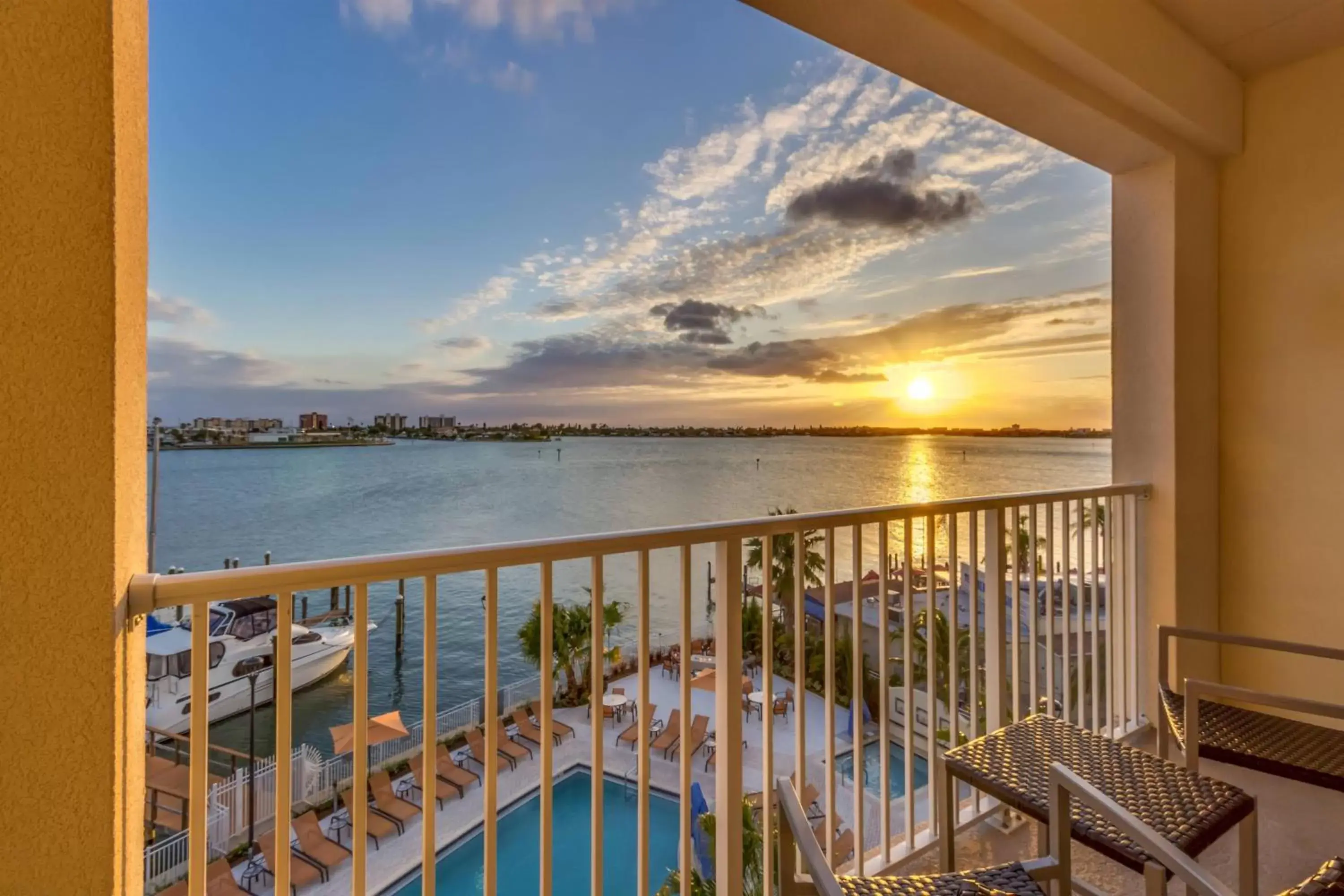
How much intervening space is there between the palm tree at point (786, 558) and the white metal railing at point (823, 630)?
0.13 ft

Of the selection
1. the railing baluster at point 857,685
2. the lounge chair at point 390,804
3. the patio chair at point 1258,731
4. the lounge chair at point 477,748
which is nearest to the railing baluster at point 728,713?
the railing baluster at point 857,685

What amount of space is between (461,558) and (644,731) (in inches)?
25.1

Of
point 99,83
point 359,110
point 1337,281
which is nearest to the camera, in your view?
point 99,83

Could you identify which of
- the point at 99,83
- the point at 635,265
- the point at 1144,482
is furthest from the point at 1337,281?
the point at 635,265

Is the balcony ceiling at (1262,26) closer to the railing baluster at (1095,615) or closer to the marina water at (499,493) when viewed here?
the marina water at (499,493)

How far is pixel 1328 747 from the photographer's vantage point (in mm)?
1600

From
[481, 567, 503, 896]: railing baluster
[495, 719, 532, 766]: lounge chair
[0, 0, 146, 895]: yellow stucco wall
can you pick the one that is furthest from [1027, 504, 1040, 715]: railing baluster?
[495, 719, 532, 766]: lounge chair

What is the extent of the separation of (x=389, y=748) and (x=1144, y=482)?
446 inches

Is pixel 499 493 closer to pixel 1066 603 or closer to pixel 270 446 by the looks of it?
pixel 270 446

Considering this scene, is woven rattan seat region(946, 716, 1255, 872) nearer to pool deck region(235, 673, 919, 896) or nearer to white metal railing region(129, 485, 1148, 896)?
white metal railing region(129, 485, 1148, 896)

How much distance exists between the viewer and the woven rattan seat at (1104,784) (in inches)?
46.9

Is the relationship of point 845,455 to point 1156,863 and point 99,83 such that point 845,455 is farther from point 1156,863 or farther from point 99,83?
point 99,83

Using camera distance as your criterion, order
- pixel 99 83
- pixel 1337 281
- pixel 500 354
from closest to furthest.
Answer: pixel 99 83
pixel 1337 281
pixel 500 354

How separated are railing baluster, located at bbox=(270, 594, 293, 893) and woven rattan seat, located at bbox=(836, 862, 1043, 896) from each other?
0.96 m
